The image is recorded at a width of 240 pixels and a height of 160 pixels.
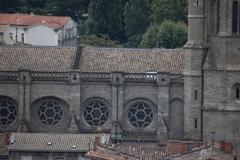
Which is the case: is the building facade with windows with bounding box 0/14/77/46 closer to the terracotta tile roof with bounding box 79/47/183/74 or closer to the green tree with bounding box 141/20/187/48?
the green tree with bounding box 141/20/187/48

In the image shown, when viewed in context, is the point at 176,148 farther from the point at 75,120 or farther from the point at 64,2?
the point at 64,2

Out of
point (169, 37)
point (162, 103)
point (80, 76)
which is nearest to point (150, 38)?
point (169, 37)

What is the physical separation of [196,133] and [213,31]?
6638 millimetres

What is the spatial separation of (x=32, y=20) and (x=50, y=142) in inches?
2550

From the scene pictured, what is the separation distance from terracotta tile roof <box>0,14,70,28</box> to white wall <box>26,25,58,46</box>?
623 mm

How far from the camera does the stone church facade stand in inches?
5094

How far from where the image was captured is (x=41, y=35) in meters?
185

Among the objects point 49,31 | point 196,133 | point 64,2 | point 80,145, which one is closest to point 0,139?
point 80,145

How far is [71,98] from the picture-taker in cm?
13125

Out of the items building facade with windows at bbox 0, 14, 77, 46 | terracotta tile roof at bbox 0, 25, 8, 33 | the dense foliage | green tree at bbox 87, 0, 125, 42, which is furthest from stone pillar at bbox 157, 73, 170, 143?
terracotta tile roof at bbox 0, 25, 8, 33

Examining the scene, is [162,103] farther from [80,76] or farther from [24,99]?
[24,99]

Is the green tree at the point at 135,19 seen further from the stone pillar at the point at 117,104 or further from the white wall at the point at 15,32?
the stone pillar at the point at 117,104

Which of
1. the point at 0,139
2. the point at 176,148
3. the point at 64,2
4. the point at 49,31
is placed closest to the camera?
the point at 176,148

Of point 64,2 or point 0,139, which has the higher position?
point 64,2
